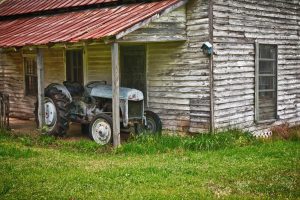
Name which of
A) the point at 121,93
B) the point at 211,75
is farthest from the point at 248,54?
the point at 121,93

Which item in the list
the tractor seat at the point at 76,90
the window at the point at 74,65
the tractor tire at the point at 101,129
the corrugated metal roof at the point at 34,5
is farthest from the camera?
the window at the point at 74,65

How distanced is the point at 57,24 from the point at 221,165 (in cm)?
722

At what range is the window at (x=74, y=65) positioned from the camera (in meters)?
14.9

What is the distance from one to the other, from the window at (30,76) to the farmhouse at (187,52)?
1474mm

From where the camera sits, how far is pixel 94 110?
11977mm

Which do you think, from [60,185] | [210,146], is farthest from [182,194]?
[210,146]

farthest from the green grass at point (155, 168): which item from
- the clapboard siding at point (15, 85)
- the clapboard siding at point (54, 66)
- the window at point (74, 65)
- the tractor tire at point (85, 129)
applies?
the clapboard siding at point (15, 85)

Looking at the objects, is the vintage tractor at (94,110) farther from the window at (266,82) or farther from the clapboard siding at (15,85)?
the clapboard siding at (15,85)

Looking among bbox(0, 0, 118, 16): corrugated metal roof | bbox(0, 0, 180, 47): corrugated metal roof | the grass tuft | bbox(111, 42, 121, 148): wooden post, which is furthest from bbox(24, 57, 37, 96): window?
bbox(111, 42, 121, 148): wooden post

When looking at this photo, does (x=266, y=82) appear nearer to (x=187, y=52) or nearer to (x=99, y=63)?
(x=187, y=52)

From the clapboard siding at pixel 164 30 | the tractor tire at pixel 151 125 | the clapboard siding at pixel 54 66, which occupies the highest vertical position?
the clapboard siding at pixel 164 30

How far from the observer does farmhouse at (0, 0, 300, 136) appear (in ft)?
37.4

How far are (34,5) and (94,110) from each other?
6.92 m

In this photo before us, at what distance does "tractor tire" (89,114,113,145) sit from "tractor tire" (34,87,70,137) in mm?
974
